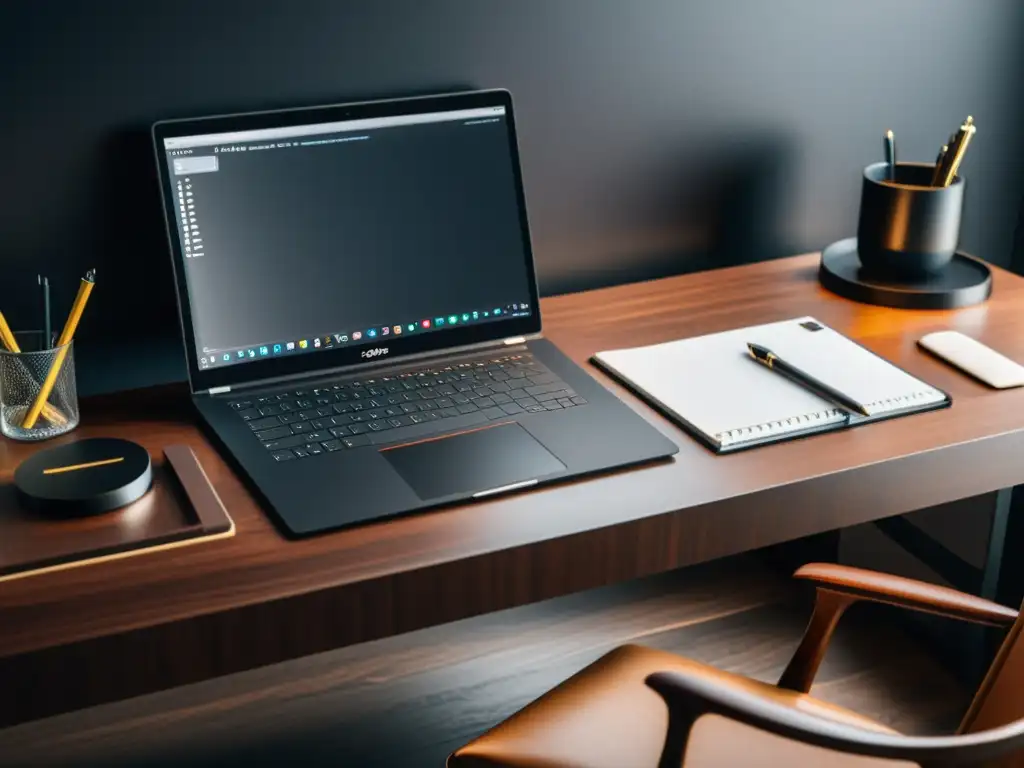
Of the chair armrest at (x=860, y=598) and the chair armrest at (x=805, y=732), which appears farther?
the chair armrest at (x=860, y=598)

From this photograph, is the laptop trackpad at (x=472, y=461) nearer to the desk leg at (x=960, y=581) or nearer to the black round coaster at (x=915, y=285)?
the black round coaster at (x=915, y=285)

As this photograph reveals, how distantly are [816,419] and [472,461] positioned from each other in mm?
379

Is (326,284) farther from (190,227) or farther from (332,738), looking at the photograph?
(332,738)

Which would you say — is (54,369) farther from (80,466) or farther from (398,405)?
(398,405)

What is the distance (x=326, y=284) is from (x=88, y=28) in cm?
38

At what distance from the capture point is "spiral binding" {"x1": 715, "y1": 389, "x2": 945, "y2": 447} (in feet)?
4.37

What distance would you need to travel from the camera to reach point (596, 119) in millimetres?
1688

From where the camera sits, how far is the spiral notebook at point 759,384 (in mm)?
1357

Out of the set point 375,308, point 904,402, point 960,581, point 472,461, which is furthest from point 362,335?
point 960,581

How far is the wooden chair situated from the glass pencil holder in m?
0.55

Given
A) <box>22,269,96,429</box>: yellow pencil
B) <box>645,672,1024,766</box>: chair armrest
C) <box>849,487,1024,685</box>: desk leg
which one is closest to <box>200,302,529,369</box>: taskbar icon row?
<box>22,269,96,429</box>: yellow pencil

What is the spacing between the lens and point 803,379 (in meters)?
1.44

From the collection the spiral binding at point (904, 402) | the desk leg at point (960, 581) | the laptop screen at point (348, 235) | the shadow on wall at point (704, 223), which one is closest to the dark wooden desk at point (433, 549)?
the spiral binding at point (904, 402)

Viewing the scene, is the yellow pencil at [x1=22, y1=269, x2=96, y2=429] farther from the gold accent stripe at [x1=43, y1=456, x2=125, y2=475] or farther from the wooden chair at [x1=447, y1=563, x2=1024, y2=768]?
the wooden chair at [x1=447, y1=563, x2=1024, y2=768]
